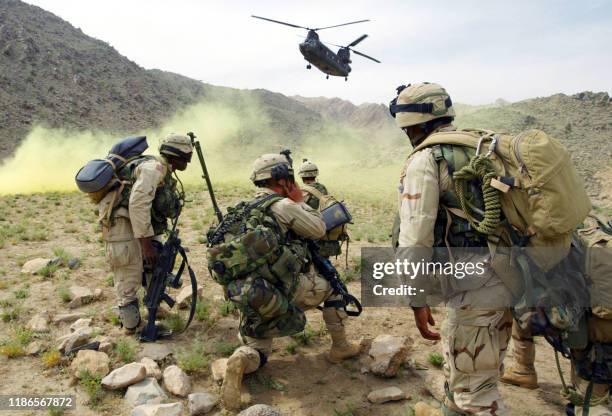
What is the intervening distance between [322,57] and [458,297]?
17.4 metres

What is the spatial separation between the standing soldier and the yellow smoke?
14023 mm

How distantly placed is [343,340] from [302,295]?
24.9 inches

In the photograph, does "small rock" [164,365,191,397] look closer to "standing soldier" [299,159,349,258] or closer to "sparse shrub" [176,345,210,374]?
"sparse shrub" [176,345,210,374]

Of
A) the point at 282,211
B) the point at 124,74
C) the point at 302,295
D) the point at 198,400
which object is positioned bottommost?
the point at 198,400

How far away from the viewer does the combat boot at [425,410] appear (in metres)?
3.09

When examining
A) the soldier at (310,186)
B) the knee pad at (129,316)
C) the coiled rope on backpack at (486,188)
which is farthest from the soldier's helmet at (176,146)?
the coiled rope on backpack at (486,188)

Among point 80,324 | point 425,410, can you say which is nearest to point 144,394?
point 80,324

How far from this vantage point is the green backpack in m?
3.41

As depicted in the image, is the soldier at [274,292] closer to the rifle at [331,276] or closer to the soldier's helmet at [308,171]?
→ the rifle at [331,276]

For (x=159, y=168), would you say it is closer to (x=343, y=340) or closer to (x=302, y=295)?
(x=302, y=295)

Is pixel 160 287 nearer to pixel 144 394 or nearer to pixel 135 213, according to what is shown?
pixel 135 213

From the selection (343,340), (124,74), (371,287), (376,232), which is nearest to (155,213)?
(343,340)

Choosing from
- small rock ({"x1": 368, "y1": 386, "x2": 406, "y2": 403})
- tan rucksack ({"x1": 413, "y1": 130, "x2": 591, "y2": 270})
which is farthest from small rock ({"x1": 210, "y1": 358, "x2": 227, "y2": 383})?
tan rucksack ({"x1": 413, "y1": 130, "x2": 591, "y2": 270})

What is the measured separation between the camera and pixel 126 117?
38.5 m
